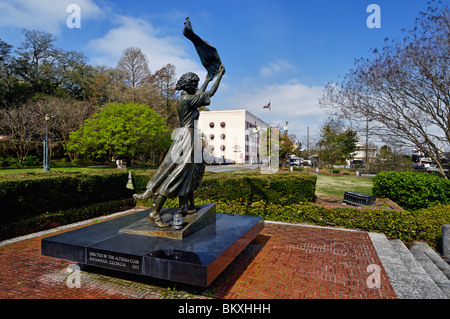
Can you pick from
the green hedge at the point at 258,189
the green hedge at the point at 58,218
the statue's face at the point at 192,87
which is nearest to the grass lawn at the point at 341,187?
the green hedge at the point at 258,189

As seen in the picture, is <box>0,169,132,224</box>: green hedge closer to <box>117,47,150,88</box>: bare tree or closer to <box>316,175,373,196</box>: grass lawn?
<box>316,175,373,196</box>: grass lawn

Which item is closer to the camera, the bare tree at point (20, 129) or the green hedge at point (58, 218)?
the green hedge at point (58, 218)

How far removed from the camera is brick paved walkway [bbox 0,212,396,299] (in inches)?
161

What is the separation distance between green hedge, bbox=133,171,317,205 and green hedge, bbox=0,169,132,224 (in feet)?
12.0

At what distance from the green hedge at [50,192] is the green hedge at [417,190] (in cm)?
1232

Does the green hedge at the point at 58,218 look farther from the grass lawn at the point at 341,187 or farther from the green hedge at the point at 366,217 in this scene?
the grass lawn at the point at 341,187

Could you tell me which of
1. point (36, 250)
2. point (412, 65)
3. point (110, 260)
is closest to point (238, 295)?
point (110, 260)

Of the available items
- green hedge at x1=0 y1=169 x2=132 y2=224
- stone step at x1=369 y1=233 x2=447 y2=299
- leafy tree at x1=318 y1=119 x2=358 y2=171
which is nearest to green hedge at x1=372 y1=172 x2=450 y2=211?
stone step at x1=369 y1=233 x2=447 y2=299

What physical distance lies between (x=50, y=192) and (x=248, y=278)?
696 centimetres

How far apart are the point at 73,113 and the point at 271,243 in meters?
34.5

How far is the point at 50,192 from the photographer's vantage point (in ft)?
26.9

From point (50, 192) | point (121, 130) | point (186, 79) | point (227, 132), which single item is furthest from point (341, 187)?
point (227, 132)

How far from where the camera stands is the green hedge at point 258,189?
32.8 ft

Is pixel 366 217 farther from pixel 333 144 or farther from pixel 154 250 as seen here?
pixel 333 144
